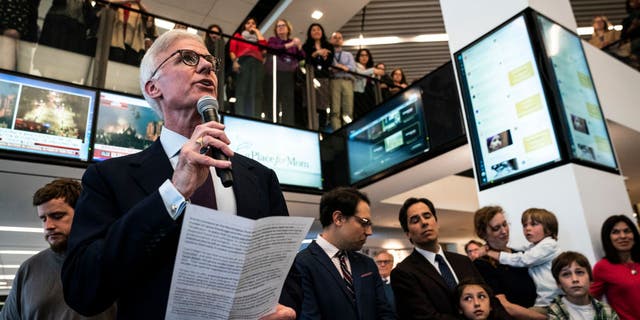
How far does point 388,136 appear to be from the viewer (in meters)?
6.10

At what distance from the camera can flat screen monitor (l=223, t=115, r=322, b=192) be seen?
579cm

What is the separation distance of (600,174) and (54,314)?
3624 mm

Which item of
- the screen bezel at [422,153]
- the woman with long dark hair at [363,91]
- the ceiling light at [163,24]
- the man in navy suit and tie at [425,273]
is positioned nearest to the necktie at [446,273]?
the man in navy suit and tie at [425,273]

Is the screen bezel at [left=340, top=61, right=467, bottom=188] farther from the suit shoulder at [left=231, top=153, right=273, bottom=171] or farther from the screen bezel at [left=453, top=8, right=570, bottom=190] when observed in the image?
the suit shoulder at [left=231, top=153, right=273, bottom=171]

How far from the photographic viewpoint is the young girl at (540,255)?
2.70 m

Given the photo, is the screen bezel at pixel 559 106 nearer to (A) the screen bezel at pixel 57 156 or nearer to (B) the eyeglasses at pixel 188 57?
(B) the eyeglasses at pixel 188 57

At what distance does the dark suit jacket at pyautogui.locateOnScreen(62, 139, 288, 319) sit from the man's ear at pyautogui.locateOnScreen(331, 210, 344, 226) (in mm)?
1538

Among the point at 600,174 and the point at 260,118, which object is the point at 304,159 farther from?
the point at 600,174

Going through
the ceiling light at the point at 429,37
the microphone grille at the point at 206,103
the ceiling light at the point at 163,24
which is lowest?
the microphone grille at the point at 206,103

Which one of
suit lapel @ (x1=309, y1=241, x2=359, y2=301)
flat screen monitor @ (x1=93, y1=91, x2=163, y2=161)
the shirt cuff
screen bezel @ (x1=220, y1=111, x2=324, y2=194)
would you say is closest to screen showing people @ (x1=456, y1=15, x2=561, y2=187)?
suit lapel @ (x1=309, y1=241, x2=359, y2=301)

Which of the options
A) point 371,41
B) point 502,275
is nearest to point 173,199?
point 502,275

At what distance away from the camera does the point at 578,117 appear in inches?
142

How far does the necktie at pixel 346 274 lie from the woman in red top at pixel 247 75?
3751 millimetres

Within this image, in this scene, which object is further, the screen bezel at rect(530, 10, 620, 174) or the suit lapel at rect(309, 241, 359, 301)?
the screen bezel at rect(530, 10, 620, 174)
